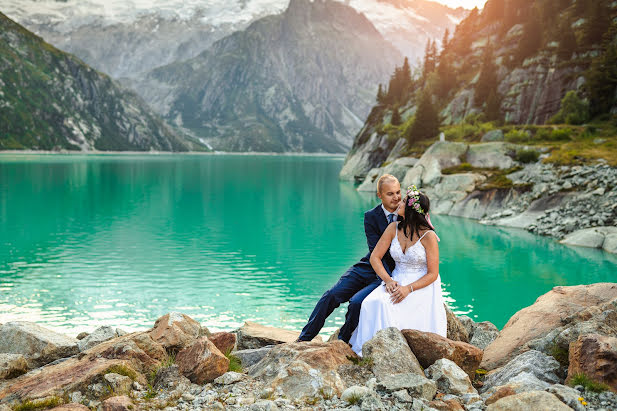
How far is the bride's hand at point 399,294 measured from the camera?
9.16 meters

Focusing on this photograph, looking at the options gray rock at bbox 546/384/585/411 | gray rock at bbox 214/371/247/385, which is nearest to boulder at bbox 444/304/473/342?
gray rock at bbox 546/384/585/411

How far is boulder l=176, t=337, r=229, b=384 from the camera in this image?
8.62 metres

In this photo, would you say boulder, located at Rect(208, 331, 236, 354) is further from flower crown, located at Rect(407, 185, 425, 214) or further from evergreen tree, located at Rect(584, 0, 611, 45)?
evergreen tree, located at Rect(584, 0, 611, 45)

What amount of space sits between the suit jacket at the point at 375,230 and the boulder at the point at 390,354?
4.96ft

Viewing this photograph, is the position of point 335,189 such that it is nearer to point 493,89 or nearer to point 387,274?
point 493,89

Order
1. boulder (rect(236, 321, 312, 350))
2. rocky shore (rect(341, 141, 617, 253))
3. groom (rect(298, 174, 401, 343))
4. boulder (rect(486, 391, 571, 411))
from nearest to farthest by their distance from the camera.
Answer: boulder (rect(486, 391, 571, 411)) → groom (rect(298, 174, 401, 343)) → boulder (rect(236, 321, 312, 350)) → rocky shore (rect(341, 141, 617, 253))

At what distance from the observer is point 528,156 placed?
174 ft

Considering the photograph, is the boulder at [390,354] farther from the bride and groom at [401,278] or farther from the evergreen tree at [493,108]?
the evergreen tree at [493,108]

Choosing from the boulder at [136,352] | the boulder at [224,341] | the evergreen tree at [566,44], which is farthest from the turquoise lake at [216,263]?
the evergreen tree at [566,44]

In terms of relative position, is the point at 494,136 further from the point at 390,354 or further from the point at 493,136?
the point at 390,354

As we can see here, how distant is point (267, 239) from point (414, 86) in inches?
3707

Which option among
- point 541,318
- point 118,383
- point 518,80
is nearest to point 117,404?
point 118,383

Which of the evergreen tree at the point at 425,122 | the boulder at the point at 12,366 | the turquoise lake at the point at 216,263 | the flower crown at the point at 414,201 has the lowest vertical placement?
the turquoise lake at the point at 216,263

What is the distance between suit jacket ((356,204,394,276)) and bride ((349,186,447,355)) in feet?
1.20
